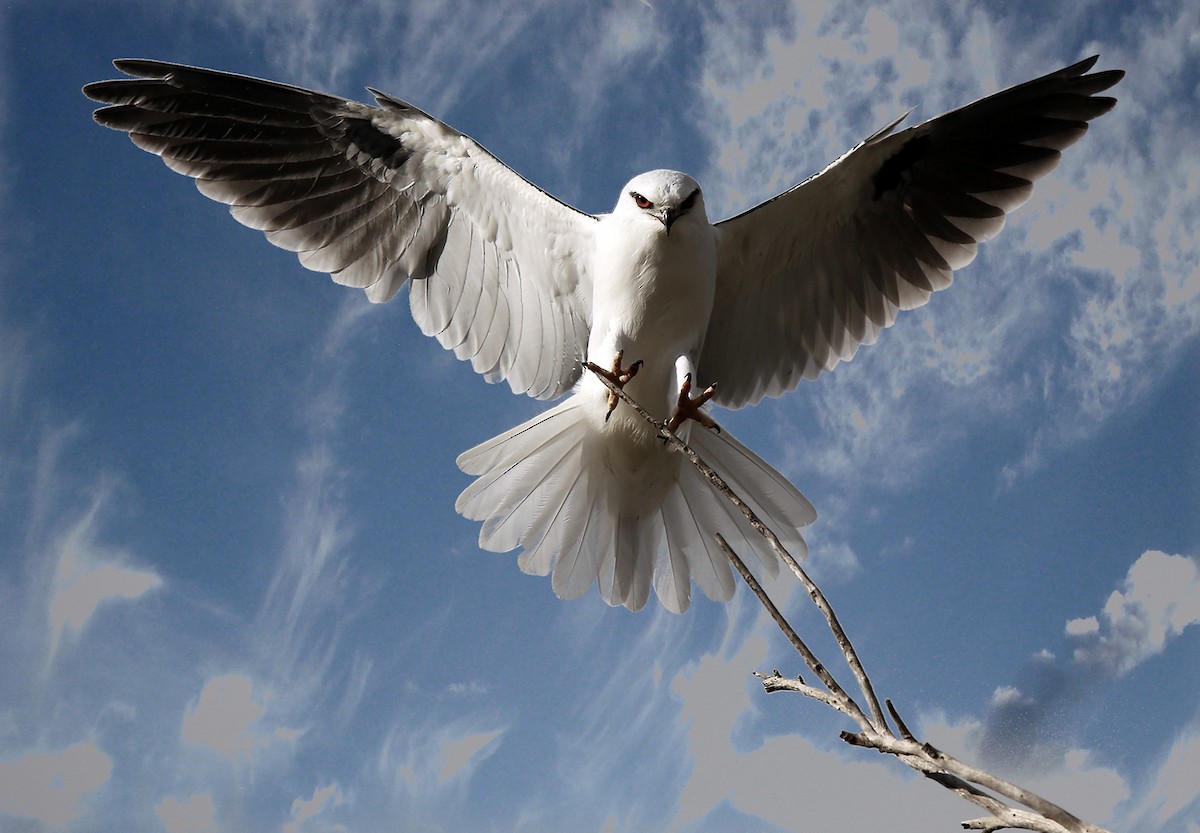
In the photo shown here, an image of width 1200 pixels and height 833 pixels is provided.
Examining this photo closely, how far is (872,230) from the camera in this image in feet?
16.0

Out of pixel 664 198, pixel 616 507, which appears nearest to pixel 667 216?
pixel 664 198

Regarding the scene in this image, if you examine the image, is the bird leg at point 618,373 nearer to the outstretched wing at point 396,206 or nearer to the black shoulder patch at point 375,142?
the outstretched wing at point 396,206

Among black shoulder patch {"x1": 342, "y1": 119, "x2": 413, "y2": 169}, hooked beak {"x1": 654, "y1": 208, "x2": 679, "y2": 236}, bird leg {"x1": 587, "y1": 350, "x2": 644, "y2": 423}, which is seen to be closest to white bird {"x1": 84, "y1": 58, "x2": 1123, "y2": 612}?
black shoulder patch {"x1": 342, "y1": 119, "x2": 413, "y2": 169}

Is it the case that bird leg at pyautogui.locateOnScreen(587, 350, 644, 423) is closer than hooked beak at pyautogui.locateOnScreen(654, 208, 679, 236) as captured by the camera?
Yes

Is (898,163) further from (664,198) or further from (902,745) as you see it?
(902,745)

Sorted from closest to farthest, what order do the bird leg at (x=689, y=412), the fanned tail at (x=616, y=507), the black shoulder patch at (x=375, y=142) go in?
the bird leg at (x=689, y=412)
the fanned tail at (x=616, y=507)
the black shoulder patch at (x=375, y=142)

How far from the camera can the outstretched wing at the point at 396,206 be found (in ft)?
15.3

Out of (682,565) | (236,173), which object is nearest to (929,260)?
(682,565)

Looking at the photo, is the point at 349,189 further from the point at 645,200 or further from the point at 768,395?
the point at 768,395

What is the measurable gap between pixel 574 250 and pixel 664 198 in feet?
2.49

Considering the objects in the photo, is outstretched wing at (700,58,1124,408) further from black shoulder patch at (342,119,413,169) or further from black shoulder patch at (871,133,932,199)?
black shoulder patch at (342,119,413,169)

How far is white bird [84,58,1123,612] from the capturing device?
457 centimetres

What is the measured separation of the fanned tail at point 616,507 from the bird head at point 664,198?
0.90 m

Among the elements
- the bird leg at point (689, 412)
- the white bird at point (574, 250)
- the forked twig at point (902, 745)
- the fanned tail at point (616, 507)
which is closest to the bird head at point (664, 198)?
the white bird at point (574, 250)
